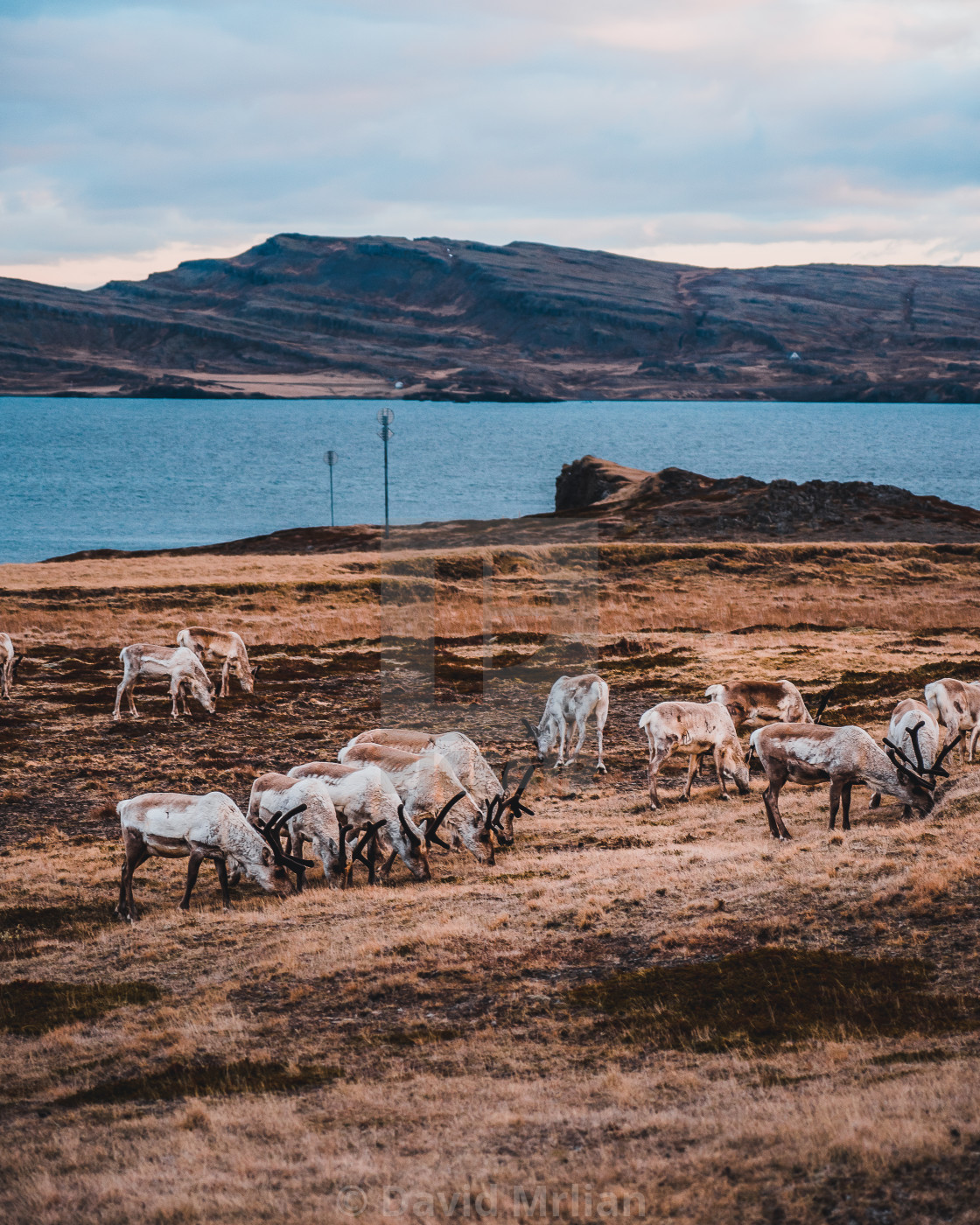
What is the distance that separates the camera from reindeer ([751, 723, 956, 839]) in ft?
58.3

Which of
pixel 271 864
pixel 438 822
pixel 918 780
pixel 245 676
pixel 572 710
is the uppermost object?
pixel 918 780

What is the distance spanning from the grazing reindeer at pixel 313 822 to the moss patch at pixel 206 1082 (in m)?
6.05

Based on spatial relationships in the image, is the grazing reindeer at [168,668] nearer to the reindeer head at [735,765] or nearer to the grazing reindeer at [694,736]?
the grazing reindeer at [694,736]

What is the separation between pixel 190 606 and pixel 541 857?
121 feet

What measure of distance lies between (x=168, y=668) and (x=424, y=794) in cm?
1570

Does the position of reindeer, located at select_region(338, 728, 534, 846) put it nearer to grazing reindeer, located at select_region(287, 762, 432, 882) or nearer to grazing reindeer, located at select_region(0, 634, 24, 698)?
grazing reindeer, located at select_region(287, 762, 432, 882)

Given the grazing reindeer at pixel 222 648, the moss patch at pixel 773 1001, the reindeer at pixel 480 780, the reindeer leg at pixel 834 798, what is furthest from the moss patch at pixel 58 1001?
the grazing reindeer at pixel 222 648

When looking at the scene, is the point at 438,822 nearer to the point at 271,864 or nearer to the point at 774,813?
the point at 271,864

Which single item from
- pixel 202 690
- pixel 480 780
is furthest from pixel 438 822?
pixel 202 690

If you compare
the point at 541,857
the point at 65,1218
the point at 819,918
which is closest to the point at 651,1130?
the point at 65,1218

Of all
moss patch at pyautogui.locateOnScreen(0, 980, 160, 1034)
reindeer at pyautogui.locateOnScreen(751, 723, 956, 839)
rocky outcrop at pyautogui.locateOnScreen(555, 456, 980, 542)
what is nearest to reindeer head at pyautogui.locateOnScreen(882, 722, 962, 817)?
reindeer at pyautogui.locateOnScreen(751, 723, 956, 839)

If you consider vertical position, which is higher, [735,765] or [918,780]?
[918,780]

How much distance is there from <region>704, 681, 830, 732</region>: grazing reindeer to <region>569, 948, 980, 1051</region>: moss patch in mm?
12156

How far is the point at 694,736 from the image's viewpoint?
2186cm
